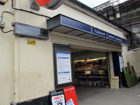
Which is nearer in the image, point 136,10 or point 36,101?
point 36,101

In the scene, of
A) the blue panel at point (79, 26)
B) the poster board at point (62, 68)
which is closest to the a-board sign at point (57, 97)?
the poster board at point (62, 68)

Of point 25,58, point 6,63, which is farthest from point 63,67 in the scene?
Result: point 6,63

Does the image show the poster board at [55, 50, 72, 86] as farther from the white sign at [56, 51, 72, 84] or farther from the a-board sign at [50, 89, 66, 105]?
the a-board sign at [50, 89, 66, 105]

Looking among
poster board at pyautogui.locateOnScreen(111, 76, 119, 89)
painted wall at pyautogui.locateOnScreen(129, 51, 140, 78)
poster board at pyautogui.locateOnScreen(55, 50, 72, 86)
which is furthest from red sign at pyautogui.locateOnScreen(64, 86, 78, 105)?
painted wall at pyautogui.locateOnScreen(129, 51, 140, 78)

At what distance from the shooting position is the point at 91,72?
9836mm

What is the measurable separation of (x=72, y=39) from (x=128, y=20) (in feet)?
29.6

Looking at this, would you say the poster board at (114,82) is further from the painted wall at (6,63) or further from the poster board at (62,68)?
Answer: the painted wall at (6,63)

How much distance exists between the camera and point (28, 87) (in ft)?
10.6

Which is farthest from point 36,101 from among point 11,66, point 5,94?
point 11,66

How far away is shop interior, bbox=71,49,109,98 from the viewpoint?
30.2ft

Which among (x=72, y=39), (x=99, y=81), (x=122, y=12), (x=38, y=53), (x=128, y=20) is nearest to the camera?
(x=38, y=53)

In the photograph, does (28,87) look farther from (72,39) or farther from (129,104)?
(129,104)

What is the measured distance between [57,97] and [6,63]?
1.84m

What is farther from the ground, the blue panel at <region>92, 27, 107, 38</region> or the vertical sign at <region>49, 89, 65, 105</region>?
the blue panel at <region>92, 27, 107, 38</region>
